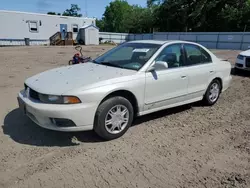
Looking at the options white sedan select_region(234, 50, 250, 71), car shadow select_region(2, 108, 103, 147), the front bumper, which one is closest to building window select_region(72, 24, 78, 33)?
white sedan select_region(234, 50, 250, 71)

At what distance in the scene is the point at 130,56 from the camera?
4.23 metres

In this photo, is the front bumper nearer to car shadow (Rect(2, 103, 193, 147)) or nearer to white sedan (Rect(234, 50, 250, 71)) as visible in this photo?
car shadow (Rect(2, 103, 193, 147))

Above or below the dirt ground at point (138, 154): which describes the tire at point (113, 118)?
above

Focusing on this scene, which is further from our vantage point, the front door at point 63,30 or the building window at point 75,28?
the building window at point 75,28

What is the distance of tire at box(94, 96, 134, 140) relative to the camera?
322 cm

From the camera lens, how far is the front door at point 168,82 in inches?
147

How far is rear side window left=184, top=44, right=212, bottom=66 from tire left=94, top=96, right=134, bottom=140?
5.63 ft

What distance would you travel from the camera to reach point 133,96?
357 centimetres

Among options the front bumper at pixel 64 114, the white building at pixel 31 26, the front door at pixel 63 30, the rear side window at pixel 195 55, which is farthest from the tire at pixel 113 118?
the front door at pixel 63 30

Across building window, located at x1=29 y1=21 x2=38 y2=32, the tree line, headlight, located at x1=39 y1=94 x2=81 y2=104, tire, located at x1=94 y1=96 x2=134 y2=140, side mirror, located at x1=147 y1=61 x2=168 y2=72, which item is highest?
the tree line

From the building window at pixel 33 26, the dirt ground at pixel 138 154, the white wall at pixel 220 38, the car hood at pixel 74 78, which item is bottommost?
the dirt ground at pixel 138 154

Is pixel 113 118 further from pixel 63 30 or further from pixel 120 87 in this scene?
pixel 63 30

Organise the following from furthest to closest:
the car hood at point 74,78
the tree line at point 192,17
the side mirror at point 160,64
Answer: the tree line at point 192,17 < the side mirror at point 160,64 < the car hood at point 74,78

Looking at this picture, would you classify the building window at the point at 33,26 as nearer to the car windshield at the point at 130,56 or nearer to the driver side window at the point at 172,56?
the car windshield at the point at 130,56
